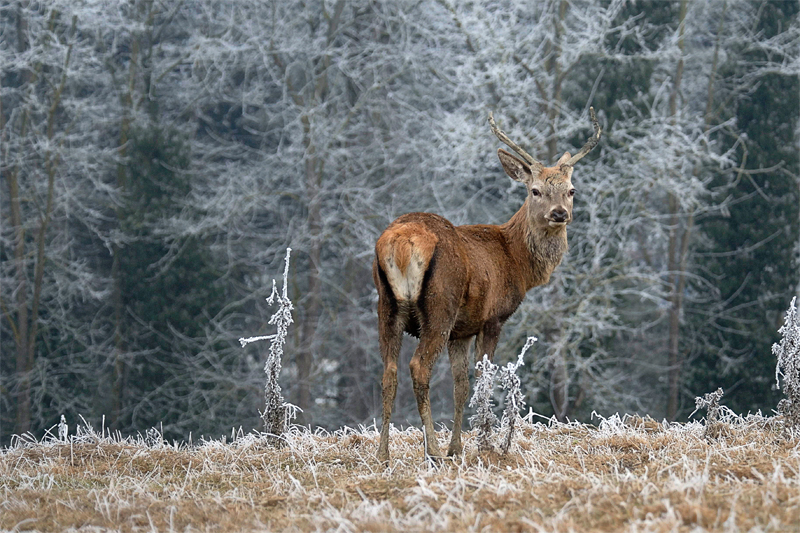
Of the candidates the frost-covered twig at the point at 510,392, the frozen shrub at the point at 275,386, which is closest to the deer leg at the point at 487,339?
the frost-covered twig at the point at 510,392

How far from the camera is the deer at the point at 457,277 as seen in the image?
5730 mm

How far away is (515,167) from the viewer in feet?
24.1

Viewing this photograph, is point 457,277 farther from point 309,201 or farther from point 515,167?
point 309,201

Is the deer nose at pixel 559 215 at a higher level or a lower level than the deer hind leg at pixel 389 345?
higher

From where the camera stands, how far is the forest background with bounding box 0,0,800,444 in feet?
61.9

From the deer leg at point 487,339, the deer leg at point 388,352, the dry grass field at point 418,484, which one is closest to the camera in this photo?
the dry grass field at point 418,484

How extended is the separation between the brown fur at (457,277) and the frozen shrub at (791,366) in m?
1.65

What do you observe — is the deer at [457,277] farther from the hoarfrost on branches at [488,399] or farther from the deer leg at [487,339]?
the hoarfrost on branches at [488,399]

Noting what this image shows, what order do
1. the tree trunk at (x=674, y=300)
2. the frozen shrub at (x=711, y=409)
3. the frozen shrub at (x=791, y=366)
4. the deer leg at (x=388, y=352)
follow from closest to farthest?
the deer leg at (x=388, y=352), the frozen shrub at (x=711, y=409), the frozen shrub at (x=791, y=366), the tree trunk at (x=674, y=300)

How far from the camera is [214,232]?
20172 mm

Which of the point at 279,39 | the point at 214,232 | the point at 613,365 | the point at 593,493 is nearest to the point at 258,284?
the point at 214,232

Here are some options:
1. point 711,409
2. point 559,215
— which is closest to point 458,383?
point 559,215

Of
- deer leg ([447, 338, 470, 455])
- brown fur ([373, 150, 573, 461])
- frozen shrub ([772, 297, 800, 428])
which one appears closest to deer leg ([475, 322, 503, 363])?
brown fur ([373, 150, 573, 461])

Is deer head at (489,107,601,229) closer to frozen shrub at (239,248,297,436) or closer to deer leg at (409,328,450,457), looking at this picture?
deer leg at (409,328,450,457)
